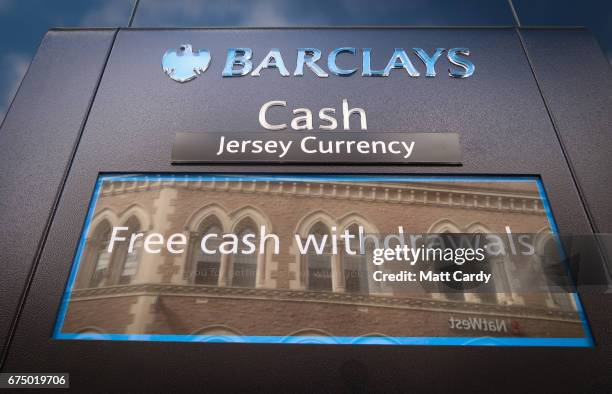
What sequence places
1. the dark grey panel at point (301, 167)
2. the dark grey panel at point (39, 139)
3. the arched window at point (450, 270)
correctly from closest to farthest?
the dark grey panel at point (301, 167) < the arched window at point (450, 270) < the dark grey panel at point (39, 139)

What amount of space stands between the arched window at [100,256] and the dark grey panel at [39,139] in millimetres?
602

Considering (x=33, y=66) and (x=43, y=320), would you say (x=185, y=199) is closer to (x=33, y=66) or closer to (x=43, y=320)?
→ (x=43, y=320)

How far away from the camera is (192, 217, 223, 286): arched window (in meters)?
4.04

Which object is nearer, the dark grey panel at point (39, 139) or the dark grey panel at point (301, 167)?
the dark grey panel at point (301, 167)

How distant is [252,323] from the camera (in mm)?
3830

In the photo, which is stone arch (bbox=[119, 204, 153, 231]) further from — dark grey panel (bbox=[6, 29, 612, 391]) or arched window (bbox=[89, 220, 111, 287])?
dark grey panel (bbox=[6, 29, 612, 391])

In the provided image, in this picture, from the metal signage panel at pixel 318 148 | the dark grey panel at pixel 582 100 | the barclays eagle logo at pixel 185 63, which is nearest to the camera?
the dark grey panel at pixel 582 100

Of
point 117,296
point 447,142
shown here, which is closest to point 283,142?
point 447,142

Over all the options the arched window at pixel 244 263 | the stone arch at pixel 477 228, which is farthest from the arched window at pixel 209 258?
the stone arch at pixel 477 228

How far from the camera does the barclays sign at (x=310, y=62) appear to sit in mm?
5656

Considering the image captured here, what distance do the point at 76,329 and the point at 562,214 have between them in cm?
511

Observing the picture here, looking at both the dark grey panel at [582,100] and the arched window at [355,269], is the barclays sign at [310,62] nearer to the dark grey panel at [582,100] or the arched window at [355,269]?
the dark grey panel at [582,100]

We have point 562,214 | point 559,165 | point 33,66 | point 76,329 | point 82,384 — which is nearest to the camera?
point 82,384

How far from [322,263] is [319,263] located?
0.03 metres
